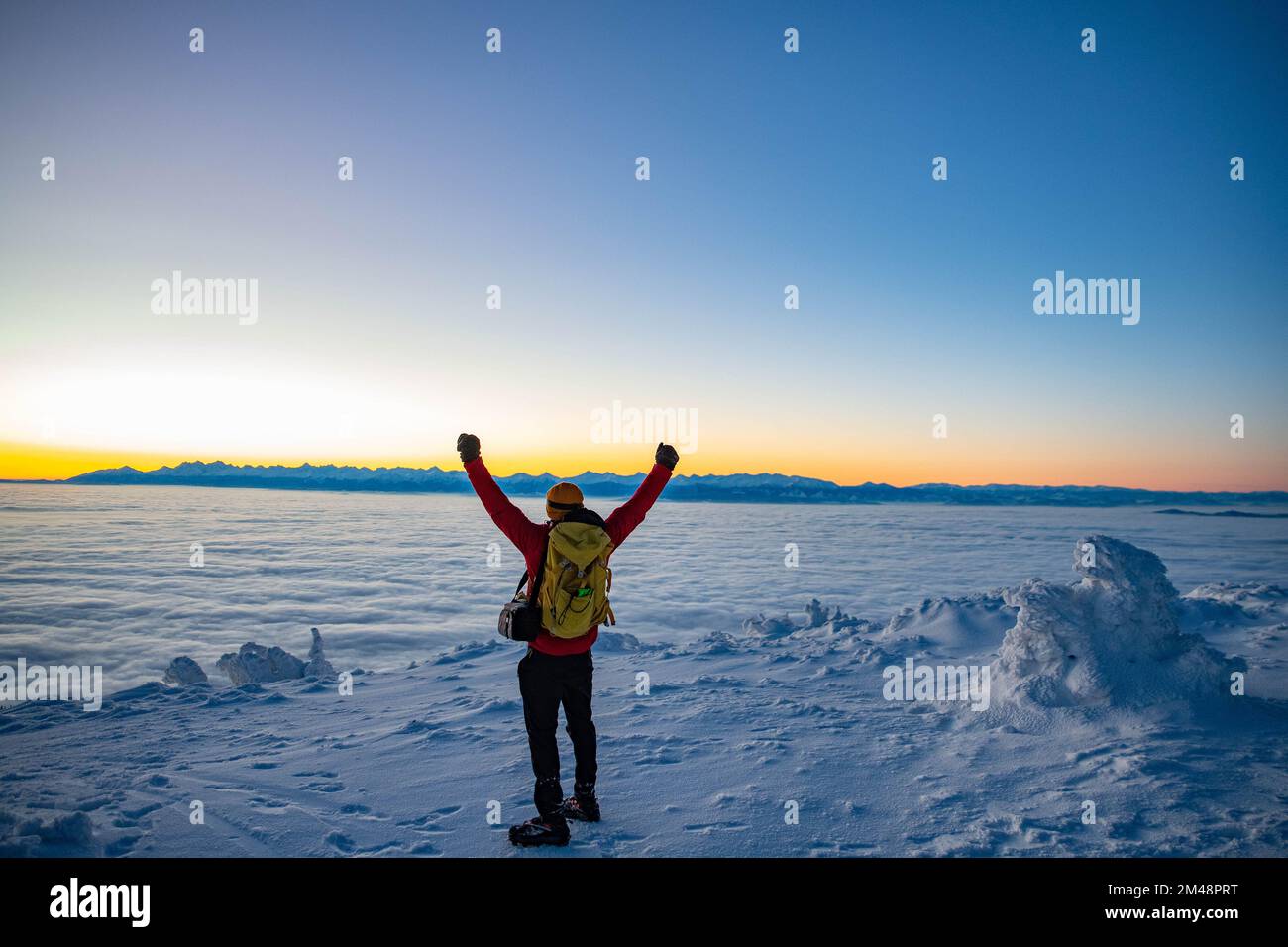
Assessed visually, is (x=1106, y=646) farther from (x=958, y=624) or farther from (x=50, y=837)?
(x=50, y=837)

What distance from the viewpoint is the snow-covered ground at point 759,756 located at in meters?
3.84

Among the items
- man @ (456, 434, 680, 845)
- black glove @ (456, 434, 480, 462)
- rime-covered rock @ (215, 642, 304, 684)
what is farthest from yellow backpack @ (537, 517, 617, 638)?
rime-covered rock @ (215, 642, 304, 684)

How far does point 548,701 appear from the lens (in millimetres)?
3783

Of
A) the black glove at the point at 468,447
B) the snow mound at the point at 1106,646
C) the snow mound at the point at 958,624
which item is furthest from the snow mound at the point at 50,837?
the snow mound at the point at 958,624

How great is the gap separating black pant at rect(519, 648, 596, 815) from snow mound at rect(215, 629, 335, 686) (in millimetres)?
5728

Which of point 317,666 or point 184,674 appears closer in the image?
point 184,674

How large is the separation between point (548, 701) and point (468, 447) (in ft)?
5.17

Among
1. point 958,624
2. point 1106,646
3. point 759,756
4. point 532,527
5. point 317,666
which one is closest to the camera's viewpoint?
point 532,527

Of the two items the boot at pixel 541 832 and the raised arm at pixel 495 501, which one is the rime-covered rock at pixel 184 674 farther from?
the raised arm at pixel 495 501

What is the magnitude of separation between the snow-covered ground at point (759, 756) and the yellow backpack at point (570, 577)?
129 cm

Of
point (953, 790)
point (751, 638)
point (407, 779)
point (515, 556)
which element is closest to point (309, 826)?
point (407, 779)

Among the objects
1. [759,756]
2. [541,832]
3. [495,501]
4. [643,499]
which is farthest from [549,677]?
[759,756]
